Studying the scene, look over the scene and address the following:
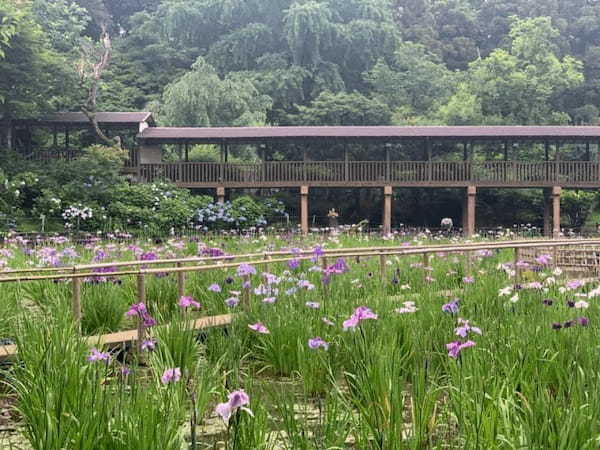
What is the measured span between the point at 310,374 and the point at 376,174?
18967mm

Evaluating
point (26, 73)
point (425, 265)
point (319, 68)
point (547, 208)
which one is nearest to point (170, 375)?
point (425, 265)

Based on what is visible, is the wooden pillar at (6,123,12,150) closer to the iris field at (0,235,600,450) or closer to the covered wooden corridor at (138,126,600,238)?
the covered wooden corridor at (138,126,600,238)

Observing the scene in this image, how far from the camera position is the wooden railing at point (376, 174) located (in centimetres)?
2197

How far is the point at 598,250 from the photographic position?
9320mm

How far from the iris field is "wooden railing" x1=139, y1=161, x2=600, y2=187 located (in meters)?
15.8

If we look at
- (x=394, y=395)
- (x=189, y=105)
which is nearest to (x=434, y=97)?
(x=189, y=105)

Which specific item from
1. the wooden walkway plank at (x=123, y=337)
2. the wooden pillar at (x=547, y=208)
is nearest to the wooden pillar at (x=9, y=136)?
the wooden pillar at (x=547, y=208)

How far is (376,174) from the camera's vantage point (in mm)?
22578

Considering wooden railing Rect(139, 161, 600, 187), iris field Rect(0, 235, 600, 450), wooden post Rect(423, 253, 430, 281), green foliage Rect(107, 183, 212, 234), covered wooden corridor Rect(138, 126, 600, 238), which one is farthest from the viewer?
wooden railing Rect(139, 161, 600, 187)

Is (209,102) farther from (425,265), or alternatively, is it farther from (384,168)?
(425,265)

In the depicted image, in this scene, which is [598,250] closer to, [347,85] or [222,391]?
[222,391]

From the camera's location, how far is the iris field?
8.42 feet

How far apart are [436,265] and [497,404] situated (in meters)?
5.53

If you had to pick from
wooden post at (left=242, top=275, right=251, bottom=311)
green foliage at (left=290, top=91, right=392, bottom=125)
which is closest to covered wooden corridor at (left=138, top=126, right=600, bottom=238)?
green foliage at (left=290, top=91, right=392, bottom=125)
